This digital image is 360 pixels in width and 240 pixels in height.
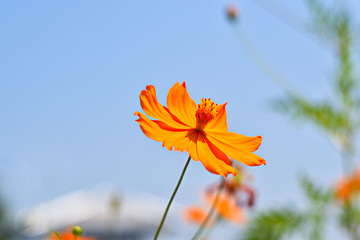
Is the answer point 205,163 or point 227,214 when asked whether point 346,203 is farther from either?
point 205,163

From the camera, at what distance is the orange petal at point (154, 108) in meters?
0.73

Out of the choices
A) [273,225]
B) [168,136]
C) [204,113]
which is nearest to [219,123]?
[204,113]

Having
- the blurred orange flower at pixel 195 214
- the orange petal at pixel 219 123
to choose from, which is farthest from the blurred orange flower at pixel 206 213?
the orange petal at pixel 219 123

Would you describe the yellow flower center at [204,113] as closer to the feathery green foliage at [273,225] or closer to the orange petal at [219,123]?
the orange petal at [219,123]

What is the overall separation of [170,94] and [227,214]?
123cm

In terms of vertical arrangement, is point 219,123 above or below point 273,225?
below

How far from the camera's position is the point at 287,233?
2.77 meters

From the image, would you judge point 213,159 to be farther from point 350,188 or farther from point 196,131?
point 350,188

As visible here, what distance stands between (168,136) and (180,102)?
0.07 metres

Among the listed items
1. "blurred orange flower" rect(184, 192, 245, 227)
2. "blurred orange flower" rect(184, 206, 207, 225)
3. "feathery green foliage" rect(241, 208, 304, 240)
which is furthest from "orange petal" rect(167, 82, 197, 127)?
"feathery green foliage" rect(241, 208, 304, 240)

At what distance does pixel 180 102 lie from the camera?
79cm

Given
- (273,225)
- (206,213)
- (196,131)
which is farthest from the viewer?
(273,225)

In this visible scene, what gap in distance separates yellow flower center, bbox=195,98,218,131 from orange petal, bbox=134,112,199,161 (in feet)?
0.11

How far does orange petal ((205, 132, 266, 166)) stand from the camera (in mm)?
712
